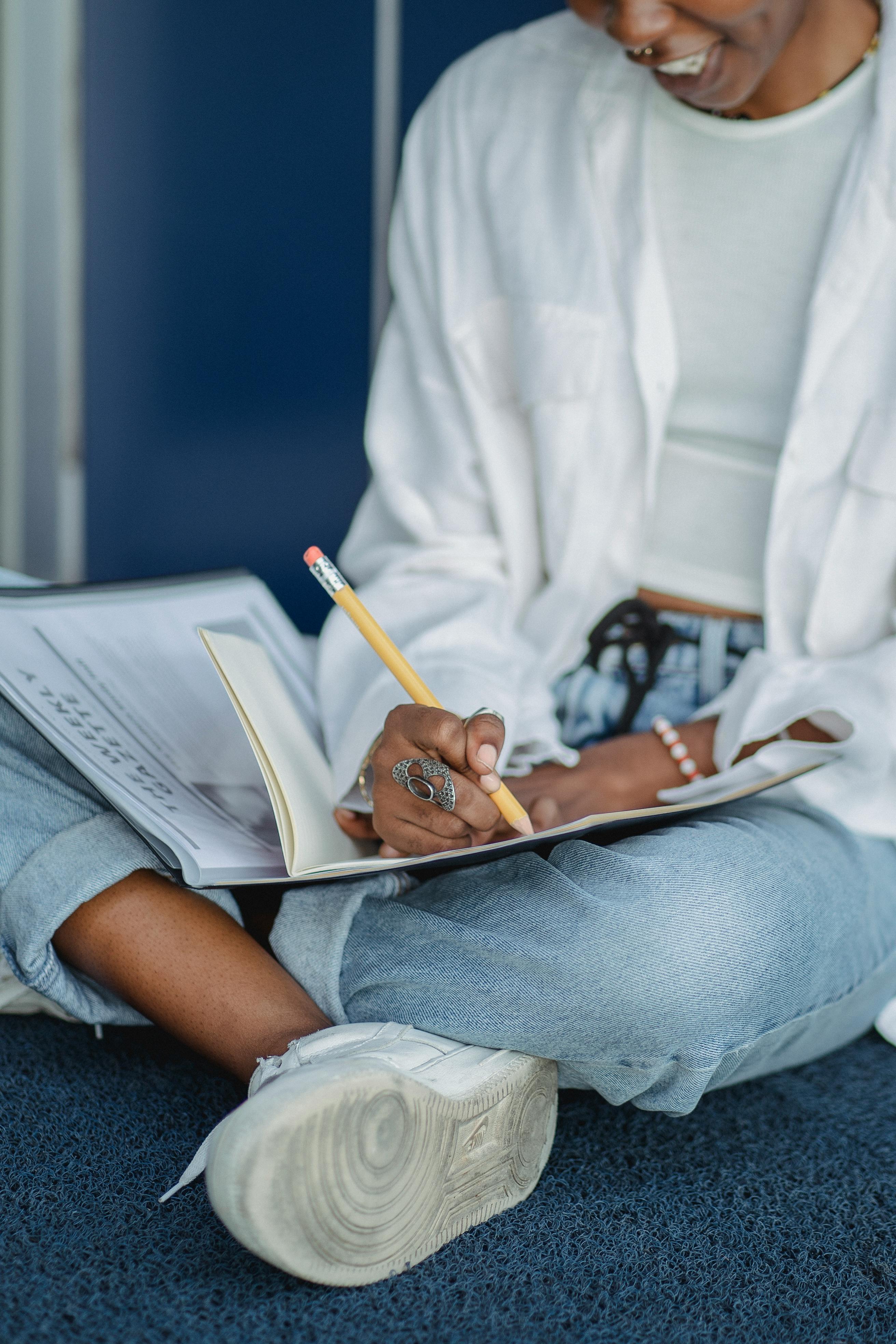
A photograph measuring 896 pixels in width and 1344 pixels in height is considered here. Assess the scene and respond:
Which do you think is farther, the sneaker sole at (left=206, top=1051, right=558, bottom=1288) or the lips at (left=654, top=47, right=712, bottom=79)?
the lips at (left=654, top=47, right=712, bottom=79)

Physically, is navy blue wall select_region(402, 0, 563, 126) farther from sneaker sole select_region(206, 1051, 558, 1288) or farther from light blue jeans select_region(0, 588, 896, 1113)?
sneaker sole select_region(206, 1051, 558, 1288)

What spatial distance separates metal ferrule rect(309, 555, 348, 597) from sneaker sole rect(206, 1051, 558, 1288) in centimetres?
29

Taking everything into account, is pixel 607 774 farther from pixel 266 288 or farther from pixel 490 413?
pixel 266 288

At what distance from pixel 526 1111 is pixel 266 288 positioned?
1462 mm

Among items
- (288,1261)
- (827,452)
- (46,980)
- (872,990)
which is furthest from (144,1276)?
(827,452)

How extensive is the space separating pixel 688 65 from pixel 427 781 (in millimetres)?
671

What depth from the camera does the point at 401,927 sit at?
78cm

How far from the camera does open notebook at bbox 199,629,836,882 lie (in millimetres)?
687

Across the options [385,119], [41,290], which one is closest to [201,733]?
[385,119]

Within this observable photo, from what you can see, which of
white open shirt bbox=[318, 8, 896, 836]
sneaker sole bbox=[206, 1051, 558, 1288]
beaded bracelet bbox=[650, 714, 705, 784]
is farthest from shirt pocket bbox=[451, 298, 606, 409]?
sneaker sole bbox=[206, 1051, 558, 1288]

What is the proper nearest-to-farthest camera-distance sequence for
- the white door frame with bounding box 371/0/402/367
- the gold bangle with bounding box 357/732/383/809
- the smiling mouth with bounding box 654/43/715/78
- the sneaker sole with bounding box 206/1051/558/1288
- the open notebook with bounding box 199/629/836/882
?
the sneaker sole with bounding box 206/1051/558/1288, the open notebook with bounding box 199/629/836/882, the gold bangle with bounding box 357/732/383/809, the smiling mouth with bounding box 654/43/715/78, the white door frame with bounding box 371/0/402/367

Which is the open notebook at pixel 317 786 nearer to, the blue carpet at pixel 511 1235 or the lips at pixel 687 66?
the blue carpet at pixel 511 1235

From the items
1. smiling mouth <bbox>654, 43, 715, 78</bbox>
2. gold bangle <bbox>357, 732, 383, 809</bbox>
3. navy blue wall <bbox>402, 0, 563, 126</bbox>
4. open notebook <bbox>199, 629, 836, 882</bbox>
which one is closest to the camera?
open notebook <bbox>199, 629, 836, 882</bbox>

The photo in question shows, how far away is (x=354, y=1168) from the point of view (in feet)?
1.88
